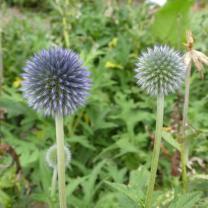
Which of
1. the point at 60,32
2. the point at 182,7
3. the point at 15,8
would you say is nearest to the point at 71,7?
the point at 60,32

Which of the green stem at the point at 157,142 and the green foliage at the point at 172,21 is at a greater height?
the green foliage at the point at 172,21

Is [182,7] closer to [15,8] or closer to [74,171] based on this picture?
[74,171]

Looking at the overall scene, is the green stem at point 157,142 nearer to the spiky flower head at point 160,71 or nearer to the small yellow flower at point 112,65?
the spiky flower head at point 160,71

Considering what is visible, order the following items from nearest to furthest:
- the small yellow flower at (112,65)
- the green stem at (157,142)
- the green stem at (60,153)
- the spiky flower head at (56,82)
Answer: the green stem at (157,142)
the green stem at (60,153)
the spiky flower head at (56,82)
the small yellow flower at (112,65)

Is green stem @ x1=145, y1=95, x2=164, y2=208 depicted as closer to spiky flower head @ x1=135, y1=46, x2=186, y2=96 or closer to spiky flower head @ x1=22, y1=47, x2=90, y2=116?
spiky flower head @ x1=135, y1=46, x2=186, y2=96

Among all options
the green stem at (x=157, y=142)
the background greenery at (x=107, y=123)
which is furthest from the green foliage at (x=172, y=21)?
the green stem at (x=157, y=142)

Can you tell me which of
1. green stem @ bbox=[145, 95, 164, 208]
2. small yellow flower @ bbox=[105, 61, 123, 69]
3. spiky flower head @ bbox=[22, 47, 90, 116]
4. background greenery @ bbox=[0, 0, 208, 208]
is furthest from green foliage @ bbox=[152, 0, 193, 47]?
green stem @ bbox=[145, 95, 164, 208]
